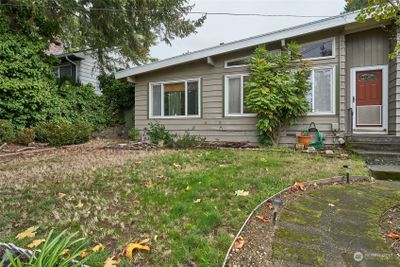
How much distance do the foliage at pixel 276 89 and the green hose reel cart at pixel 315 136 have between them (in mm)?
489

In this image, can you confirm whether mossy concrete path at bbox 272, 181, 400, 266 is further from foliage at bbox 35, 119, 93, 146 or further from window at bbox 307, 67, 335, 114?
foliage at bbox 35, 119, 93, 146

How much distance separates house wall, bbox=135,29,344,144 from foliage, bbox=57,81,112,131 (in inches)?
123

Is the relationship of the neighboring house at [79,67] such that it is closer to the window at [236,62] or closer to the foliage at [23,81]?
the foliage at [23,81]

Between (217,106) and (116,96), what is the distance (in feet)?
19.7

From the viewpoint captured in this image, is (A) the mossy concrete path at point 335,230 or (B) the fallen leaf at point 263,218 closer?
(A) the mossy concrete path at point 335,230

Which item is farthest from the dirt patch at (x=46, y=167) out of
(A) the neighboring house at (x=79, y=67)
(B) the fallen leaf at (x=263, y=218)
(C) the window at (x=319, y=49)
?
(A) the neighboring house at (x=79, y=67)

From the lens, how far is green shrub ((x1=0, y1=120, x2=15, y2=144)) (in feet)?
28.2

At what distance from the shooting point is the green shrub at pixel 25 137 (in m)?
8.67

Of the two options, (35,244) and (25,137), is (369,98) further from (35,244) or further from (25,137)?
(25,137)

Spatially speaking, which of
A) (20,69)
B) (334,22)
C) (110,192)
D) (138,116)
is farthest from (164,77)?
(110,192)

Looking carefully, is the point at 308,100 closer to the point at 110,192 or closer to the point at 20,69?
the point at 110,192

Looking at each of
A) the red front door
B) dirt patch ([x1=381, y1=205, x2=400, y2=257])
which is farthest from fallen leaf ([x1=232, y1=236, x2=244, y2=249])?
the red front door

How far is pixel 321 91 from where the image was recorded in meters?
7.96

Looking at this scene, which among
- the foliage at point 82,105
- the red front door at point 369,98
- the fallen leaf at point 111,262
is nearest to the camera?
the fallen leaf at point 111,262
